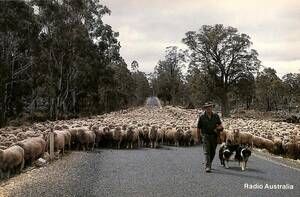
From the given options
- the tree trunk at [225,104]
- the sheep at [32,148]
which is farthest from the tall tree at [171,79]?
the sheep at [32,148]

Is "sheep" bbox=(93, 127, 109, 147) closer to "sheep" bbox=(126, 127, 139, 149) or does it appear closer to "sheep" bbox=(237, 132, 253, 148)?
"sheep" bbox=(126, 127, 139, 149)

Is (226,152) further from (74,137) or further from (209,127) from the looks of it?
(74,137)

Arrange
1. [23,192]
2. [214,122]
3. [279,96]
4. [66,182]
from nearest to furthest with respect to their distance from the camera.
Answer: [23,192] → [66,182] → [214,122] → [279,96]

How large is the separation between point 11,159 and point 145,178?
4.09 meters

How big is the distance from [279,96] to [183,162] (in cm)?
9383

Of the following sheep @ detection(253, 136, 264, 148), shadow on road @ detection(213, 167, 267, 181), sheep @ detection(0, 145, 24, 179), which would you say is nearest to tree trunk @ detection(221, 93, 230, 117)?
sheep @ detection(253, 136, 264, 148)

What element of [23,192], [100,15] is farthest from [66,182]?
[100,15]

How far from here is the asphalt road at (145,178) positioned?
12.0 meters

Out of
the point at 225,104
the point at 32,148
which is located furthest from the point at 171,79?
the point at 32,148

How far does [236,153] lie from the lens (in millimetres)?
16172

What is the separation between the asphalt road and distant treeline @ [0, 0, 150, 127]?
2840cm

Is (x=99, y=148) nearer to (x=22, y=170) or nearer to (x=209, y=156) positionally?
(x=22, y=170)

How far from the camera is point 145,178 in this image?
13984 mm

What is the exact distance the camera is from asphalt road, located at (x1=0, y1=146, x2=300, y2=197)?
11953mm
